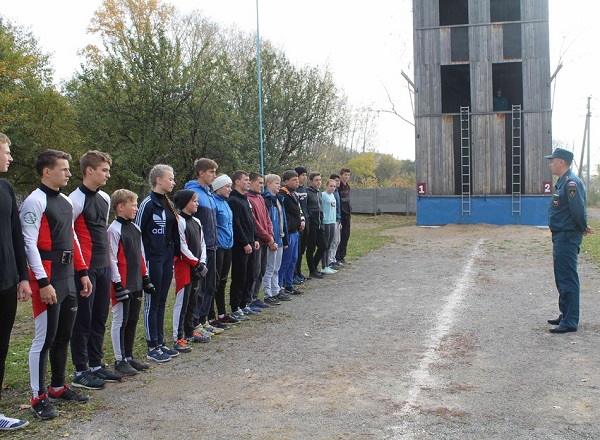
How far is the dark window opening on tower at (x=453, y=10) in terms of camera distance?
86.5 ft

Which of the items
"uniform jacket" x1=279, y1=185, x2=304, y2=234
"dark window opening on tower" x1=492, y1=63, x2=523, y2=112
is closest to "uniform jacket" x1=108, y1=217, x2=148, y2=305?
"uniform jacket" x1=279, y1=185, x2=304, y2=234

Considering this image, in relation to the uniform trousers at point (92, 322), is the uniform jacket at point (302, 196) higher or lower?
higher

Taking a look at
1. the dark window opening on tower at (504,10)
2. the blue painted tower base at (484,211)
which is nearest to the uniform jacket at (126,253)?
the blue painted tower base at (484,211)

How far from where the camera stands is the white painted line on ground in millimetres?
4628

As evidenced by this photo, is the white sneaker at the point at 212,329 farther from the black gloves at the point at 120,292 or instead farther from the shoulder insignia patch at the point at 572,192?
the shoulder insignia patch at the point at 572,192

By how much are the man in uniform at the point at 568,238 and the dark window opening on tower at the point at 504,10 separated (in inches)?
795

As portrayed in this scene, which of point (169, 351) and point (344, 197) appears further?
point (344, 197)

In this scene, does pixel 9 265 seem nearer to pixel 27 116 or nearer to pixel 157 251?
pixel 157 251

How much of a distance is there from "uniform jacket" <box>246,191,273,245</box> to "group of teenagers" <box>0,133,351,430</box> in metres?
0.02

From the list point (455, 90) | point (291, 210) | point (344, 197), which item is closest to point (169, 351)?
point (291, 210)

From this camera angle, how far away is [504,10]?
1008 inches

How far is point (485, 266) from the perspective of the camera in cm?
1341

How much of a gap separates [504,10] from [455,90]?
3951 millimetres

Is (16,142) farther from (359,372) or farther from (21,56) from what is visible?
(359,372)
